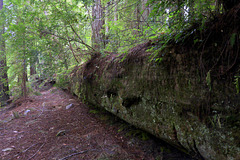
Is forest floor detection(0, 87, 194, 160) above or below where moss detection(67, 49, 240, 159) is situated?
below

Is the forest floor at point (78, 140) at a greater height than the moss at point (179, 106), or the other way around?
the moss at point (179, 106)

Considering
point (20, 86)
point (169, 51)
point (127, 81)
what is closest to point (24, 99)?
point (20, 86)

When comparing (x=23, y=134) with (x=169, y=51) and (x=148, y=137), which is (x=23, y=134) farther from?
(x=169, y=51)

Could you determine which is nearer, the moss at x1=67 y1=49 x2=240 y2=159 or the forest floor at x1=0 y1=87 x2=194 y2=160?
the moss at x1=67 y1=49 x2=240 y2=159

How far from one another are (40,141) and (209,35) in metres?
5.05

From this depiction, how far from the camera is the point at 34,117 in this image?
612cm

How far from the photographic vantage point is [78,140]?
12.5ft

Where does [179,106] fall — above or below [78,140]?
above

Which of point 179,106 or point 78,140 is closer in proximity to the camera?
point 179,106

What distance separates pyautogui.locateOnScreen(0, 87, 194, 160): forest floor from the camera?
9.98 ft

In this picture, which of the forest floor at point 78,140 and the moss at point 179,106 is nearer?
the moss at point 179,106

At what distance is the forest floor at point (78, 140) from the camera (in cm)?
304

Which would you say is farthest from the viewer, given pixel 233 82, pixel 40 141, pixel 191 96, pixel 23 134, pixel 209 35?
pixel 23 134

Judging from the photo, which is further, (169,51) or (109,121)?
(109,121)
